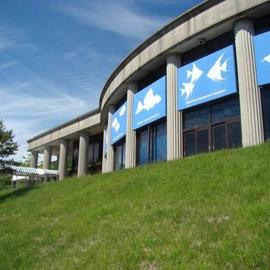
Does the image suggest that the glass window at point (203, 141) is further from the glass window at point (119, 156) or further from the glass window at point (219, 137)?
the glass window at point (119, 156)

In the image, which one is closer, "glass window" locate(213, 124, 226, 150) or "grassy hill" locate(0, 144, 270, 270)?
"grassy hill" locate(0, 144, 270, 270)

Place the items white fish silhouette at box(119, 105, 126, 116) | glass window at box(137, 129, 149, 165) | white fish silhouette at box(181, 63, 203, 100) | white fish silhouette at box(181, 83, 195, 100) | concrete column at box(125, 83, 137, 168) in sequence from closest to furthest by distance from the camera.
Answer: white fish silhouette at box(181, 63, 203, 100) → white fish silhouette at box(181, 83, 195, 100) → glass window at box(137, 129, 149, 165) → concrete column at box(125, 83, 137, 168) → white fish silhouette at box(119, 105, 126, 116)

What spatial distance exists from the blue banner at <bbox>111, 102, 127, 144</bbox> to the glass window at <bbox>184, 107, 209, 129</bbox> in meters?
8.69

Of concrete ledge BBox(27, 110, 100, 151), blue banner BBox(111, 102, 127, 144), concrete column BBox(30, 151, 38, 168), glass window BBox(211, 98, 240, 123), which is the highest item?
concrete ledge BBox(27, 110, 100, 151)

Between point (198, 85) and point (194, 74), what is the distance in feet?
3.75

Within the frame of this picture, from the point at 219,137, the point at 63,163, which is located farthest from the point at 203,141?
the point at 63,163

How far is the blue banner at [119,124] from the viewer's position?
38.5 m

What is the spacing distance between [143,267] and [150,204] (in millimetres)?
5349

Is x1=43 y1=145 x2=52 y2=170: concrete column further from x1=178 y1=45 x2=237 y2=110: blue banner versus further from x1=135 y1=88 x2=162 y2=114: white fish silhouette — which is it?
x1=178 y1=45 x2=237 y2=110: blue banner

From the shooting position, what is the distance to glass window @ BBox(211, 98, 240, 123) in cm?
2691

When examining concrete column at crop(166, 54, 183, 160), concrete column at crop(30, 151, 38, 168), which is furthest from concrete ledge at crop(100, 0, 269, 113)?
concrete column at crop(30, 151, 38, 168)

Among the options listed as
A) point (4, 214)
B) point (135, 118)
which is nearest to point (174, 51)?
point (135, 118)

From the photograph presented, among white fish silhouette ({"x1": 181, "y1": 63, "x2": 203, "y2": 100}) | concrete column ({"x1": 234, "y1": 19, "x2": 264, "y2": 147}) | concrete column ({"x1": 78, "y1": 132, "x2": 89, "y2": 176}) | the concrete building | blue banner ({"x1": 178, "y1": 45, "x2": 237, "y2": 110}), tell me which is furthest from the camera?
concrete column ({"x1": 78, "y1": 132, "x2": 89, "y2": 176})

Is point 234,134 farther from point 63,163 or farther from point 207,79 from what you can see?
point 63,163
